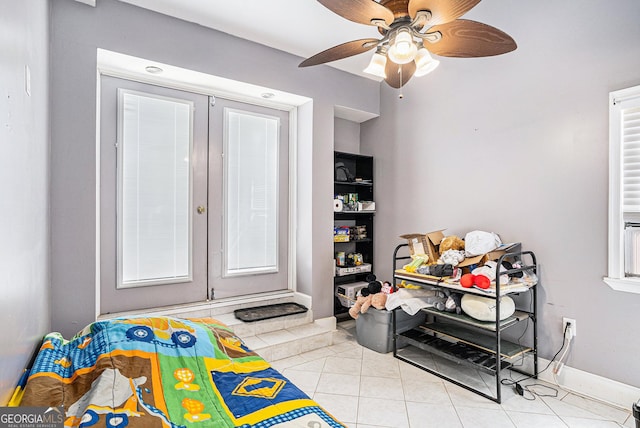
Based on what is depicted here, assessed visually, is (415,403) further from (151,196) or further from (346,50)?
(151,196)

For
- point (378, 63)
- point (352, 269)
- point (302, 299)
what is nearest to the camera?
point (378, 63)

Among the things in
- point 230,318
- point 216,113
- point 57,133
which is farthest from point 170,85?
point 230,318

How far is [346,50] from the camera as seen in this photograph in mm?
1844

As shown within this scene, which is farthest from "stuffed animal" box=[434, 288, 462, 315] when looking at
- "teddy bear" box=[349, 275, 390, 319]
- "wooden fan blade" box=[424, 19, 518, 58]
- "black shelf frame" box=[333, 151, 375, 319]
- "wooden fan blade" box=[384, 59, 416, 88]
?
"wooden fan blade" box=[424, 19, 518, 58]

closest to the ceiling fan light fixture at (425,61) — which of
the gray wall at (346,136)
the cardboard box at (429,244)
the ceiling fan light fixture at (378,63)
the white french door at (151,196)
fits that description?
the ceiling fan light fixture at (378,63)

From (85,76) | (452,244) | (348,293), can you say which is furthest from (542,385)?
(85,76)

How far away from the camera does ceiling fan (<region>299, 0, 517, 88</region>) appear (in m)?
1.43

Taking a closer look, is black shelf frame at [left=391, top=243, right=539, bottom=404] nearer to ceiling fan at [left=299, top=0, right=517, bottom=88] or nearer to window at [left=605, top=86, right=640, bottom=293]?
window at [left=605, top=86, right=640, bottom=293]

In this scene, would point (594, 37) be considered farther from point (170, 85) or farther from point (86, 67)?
point (86, 67)

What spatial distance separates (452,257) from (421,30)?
5.50 ft

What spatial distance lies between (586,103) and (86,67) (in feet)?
11.2

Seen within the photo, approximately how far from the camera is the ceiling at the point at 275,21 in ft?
8.11

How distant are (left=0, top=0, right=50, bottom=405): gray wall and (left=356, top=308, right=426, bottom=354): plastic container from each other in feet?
7.79

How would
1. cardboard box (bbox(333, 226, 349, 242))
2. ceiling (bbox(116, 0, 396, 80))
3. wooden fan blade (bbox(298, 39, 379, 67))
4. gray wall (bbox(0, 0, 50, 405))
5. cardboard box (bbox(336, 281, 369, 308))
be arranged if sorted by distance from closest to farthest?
gray wall (bbox(0, 0, 50, 405)), wooden fan blade (bbox(298, 39, 379, 67)), ceiling (bbox(116, 0, 396, 80)), cardboard box (bbox(336, 281, 369, 308)), cardboard box (bbox(333, 226, 349, 242))
